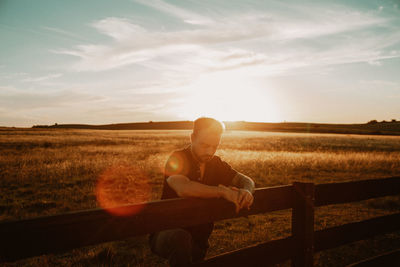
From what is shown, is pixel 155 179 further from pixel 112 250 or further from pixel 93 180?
pixel 112 250

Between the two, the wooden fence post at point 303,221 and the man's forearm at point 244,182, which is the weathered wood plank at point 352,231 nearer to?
the wooden fence post at point 303,221

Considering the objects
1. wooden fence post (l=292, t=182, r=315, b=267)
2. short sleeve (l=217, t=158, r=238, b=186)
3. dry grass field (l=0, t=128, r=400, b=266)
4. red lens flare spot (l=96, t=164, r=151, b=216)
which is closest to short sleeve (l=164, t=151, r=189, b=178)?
short sleeve (l=217, t=158, r=238, b=186)

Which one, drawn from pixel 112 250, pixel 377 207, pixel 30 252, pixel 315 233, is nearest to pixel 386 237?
pixel 377 207

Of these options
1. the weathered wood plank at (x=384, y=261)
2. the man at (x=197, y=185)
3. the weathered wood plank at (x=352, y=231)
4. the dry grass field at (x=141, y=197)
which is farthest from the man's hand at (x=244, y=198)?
the dry grass field at (x=141, y=197)

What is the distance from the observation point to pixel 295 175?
1494 centimetres

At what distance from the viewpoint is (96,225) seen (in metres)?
1.95

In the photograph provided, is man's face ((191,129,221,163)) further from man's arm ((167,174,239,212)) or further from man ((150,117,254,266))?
man's arm ((167,174,239,212))

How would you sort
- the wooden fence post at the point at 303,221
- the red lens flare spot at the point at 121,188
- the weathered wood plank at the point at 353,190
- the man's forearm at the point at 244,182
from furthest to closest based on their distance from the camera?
1. the red lens flare spot at the point at 121,188
2. the weathered wood plank at the point at 353,190
3. the wooden fence post at the point at 303,221
4. the man's forearm at the point at 244,182

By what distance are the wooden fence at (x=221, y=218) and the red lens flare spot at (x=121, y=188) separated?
5.57 metres

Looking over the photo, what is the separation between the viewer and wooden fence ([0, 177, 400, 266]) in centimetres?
172

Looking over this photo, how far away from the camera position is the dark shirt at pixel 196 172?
2.94 m

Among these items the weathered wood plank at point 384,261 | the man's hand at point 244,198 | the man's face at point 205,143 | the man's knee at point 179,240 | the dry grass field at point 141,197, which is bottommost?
the dry grass field at point 141,197

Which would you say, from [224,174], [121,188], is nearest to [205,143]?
[224,174]

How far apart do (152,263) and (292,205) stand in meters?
3.43
